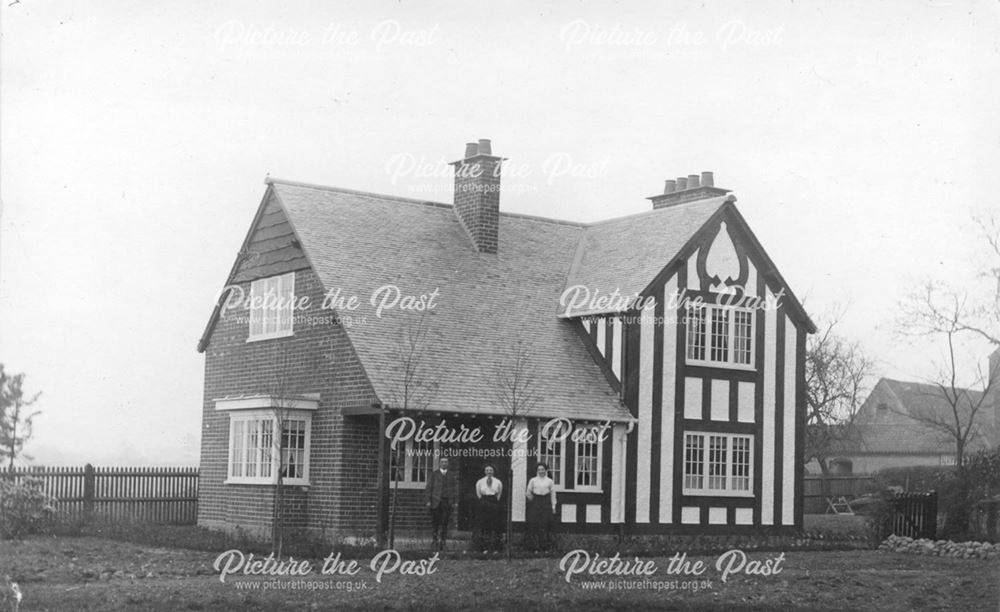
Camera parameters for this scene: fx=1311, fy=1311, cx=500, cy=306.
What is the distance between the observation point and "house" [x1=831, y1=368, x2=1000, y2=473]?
66875 millimetres

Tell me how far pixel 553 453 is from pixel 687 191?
9.92 metres

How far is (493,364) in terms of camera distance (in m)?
27.4

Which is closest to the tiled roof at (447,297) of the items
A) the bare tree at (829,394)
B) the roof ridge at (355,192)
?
the roof ridge at (355,192)

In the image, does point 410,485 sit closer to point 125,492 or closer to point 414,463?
point 414,463

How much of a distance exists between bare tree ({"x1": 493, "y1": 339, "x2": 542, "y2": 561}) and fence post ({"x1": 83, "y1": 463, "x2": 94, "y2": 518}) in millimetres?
10614

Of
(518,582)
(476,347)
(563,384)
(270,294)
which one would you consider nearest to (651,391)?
(563,384)

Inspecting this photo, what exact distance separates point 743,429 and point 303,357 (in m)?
10.3

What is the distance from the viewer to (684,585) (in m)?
19.5

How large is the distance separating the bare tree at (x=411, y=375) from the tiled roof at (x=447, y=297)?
4cm

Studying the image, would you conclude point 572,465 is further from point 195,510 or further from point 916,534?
point 195,510

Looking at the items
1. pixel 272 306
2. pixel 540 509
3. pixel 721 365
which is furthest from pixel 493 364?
pixel 721 365

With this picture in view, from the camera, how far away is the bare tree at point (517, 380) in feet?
86.4

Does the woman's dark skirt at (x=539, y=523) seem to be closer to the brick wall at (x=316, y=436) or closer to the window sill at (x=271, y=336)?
the brick wall at (x=316, y=436)

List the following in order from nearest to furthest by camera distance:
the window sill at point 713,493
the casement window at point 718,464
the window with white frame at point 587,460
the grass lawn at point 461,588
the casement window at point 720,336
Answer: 1. the grass lawn at point 461,588
2. the window with white frame at point 587,460
3. the window sill at point 713,493
4. the casement window at point 718,464
5. the casement window at point 720,336
